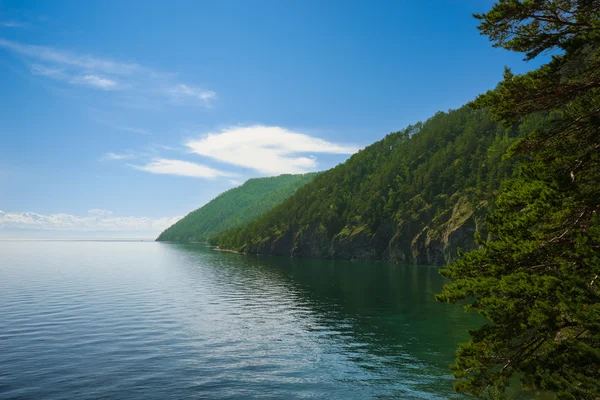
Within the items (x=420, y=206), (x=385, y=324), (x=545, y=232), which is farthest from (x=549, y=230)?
(x=420, y=206)

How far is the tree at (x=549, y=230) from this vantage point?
13.3 meters

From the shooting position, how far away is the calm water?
938 inches

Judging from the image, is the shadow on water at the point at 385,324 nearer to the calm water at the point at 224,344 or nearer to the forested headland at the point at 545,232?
the calm water at the point at 224,344

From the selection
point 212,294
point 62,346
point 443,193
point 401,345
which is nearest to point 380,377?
point 401,345

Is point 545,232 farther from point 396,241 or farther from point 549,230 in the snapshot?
point 396,241

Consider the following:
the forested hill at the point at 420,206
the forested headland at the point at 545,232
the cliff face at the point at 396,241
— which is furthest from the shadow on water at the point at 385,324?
the forested hill at the point at 420,206

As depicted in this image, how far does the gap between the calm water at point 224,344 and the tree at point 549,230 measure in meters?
9.17

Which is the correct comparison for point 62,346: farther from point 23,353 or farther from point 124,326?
point 124,326

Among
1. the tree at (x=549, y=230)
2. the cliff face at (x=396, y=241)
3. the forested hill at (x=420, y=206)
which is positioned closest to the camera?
the tree at (x=549, y=230)

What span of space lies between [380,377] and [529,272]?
14.2 m

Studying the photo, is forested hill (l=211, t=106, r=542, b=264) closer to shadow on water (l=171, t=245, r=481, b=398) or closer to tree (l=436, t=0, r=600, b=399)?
shadow on water (l=171, t=245, r=481, b=398)

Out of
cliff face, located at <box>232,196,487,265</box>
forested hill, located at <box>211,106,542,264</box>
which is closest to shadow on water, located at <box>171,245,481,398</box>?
cliff face, located at <box>232,196,487,265</box>

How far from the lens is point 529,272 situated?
15.8 meters

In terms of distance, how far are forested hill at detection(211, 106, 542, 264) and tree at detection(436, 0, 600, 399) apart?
101704 millimetres
